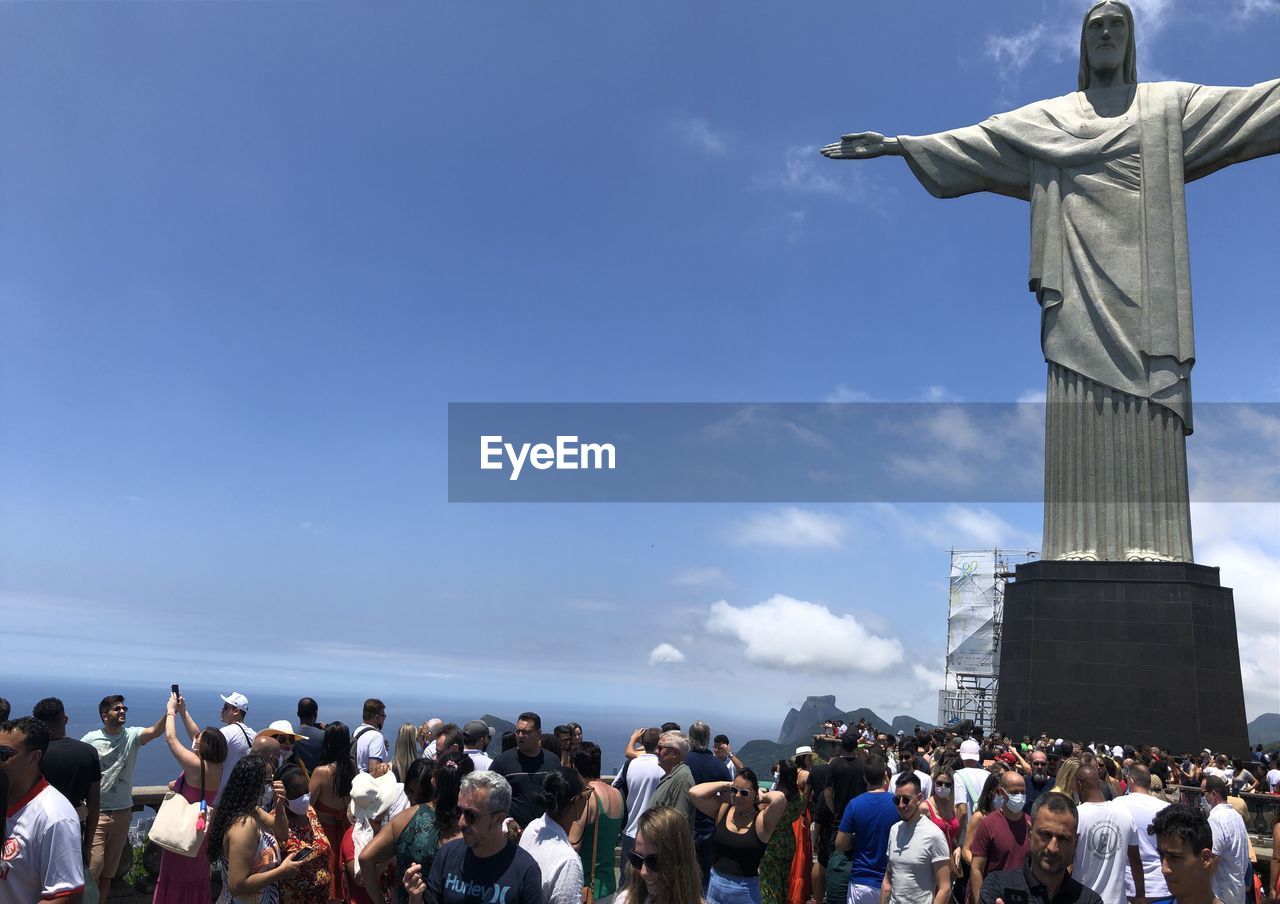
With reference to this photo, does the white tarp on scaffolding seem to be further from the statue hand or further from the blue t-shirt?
the blue t-shirt

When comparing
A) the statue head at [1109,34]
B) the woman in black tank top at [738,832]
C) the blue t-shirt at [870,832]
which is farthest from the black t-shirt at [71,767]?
the statue head at [1109,34]

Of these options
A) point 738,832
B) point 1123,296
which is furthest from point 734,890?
point 1123,296

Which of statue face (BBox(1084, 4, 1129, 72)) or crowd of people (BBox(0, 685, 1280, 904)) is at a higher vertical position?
statue face (BBox(1084, 4, 1129, 72))

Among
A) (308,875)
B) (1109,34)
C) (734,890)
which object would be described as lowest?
(734,890)

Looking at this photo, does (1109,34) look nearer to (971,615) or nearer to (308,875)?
(308,875)

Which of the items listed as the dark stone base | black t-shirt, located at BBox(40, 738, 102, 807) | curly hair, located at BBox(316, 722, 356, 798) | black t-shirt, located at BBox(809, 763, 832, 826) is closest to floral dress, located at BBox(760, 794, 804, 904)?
black t-shirt, located at BBox(809, 763, 832, 826)

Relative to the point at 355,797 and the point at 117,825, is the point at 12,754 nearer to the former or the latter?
the point at 355,797

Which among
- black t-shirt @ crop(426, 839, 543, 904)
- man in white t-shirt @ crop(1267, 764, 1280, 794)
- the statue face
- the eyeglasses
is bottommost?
man in white t-shirt @ crop(1267, 764, 1280, 794)
